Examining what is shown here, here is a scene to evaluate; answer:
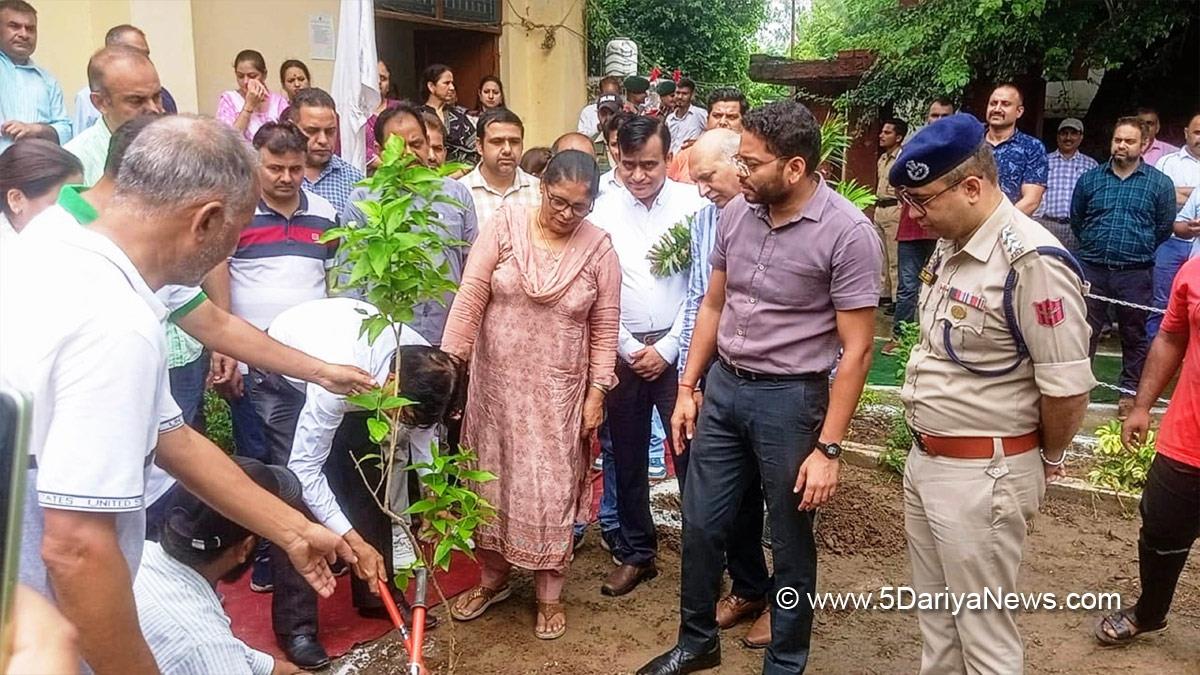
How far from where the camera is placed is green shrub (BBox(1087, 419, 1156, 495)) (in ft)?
15.5

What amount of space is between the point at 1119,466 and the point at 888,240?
5.48m

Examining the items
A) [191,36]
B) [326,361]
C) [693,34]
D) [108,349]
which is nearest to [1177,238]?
[326,361]

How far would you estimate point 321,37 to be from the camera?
7250 mm

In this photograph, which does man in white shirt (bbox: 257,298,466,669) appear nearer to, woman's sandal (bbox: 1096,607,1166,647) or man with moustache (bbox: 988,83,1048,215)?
woman's sandal (bbox: 1096,607,1166,647)

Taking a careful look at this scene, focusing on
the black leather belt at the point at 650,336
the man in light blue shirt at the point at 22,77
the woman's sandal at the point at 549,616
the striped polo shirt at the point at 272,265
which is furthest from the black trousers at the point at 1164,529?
the man in light blue shirt at the point at 22,77

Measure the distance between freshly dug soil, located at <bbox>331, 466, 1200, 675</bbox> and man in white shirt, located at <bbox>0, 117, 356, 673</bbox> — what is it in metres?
1.87

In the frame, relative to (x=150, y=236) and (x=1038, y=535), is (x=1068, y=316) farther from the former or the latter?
(x=1038, y=535)

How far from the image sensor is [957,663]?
2742mm

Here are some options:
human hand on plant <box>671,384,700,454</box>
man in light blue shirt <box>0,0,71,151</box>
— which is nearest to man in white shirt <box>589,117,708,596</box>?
human hand on plant <box>671,384,700,454</box>

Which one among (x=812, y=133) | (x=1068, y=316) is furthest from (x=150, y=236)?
(x=1068, y=316)

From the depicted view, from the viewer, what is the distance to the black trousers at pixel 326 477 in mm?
3275

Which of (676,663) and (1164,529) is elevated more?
(1164,529)

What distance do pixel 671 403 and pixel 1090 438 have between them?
3301 millimetres

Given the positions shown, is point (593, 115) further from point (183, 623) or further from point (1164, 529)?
point (183, 623)
